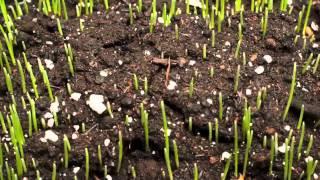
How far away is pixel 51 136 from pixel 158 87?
0.48 m

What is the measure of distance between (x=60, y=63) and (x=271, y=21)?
978 millimetres

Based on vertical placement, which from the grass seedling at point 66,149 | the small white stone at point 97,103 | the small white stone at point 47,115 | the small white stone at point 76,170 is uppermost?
the small white stone at point 97,103

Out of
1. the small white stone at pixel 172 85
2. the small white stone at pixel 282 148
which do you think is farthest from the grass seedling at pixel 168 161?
the small white stone at pixel 282 148

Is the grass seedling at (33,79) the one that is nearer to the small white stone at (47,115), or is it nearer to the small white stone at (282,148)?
the small white stone at (47,115)

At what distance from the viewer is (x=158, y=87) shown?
7.30 feet

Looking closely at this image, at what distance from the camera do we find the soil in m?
2.06

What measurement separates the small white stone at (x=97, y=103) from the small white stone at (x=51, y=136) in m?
0.19

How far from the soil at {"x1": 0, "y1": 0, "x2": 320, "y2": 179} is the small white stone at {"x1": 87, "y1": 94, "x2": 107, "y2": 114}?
18mm

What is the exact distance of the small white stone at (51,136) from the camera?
208cm

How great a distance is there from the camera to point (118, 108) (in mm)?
2176

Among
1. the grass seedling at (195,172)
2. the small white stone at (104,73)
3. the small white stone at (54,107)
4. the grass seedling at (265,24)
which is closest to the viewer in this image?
the grass seedling at (195,172)

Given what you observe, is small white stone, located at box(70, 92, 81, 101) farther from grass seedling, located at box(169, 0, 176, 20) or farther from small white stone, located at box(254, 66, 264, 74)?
small white stone, located at box(254, 66, 264, 74)

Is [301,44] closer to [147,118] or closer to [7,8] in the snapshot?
Answer: [147,118]

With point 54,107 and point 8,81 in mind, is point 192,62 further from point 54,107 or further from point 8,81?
point 8,81
